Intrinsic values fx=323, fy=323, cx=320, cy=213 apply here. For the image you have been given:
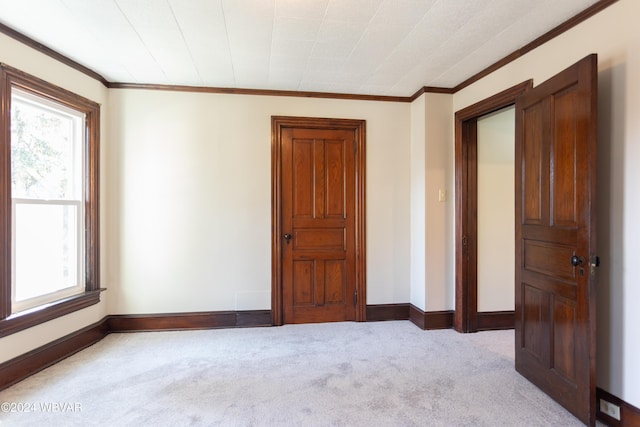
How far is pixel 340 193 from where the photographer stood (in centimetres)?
366

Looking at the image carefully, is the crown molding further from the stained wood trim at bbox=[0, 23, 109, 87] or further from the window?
the window

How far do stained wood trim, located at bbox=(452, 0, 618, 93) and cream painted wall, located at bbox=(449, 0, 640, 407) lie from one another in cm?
4

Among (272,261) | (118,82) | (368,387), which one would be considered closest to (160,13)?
(118,82)

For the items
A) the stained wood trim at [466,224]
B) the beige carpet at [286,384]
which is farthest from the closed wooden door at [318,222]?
the stained wood trim at [466,224]

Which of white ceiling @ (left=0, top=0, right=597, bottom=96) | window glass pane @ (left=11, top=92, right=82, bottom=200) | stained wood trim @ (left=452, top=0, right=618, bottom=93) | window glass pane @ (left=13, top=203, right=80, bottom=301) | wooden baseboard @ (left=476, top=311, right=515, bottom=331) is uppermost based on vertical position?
white ceiling @ (left=0, top=0, right=597, bottom=96)

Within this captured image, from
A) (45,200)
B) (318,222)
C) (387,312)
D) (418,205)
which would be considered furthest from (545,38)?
(45,200)

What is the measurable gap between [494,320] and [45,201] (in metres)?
4.39

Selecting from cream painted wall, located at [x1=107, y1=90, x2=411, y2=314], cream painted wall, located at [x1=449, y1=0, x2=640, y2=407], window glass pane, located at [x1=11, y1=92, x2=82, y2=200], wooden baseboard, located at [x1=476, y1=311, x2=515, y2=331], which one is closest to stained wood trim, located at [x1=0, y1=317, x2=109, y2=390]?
cream painted wall, located at [x1=107, y1=90, x2=411, y2=314]

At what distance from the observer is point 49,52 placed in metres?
2.61

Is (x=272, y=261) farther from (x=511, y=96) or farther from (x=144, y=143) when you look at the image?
(x=511, y=96)

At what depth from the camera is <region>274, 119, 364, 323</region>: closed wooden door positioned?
141 inches

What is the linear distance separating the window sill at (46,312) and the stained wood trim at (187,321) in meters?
0.36

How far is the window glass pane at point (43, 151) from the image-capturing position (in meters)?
2.46

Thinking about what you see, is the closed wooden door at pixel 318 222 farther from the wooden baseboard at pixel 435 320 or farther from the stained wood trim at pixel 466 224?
the stained wood trim at pixel 466 224
